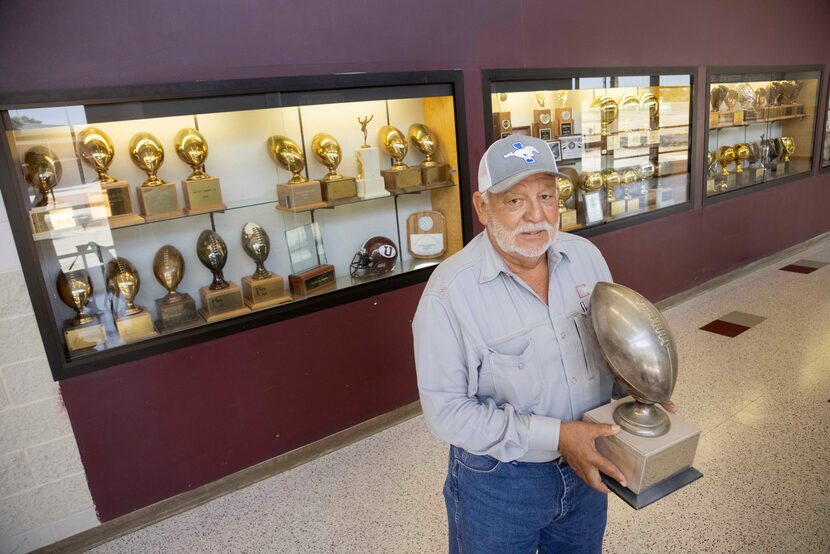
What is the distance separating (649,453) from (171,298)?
2070 millimetres

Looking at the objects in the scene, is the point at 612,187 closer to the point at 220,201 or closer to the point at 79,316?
the point at 220,201

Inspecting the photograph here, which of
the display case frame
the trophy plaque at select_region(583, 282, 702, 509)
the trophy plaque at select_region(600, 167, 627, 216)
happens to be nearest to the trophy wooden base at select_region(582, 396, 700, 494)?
the trophy plaque at select_region(583, 282, 702, 509)

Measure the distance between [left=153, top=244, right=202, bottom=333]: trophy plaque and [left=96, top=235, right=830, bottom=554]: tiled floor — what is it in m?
0.82

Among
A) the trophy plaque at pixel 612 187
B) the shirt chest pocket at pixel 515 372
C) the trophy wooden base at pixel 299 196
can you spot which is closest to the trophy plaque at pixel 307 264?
the trophy wooden base at pixel 299 196

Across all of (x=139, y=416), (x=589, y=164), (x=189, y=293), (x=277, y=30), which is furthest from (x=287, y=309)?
(x=589, y=164)

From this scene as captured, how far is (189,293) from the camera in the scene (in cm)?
253

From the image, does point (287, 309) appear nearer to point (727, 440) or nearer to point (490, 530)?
point (490, 530)

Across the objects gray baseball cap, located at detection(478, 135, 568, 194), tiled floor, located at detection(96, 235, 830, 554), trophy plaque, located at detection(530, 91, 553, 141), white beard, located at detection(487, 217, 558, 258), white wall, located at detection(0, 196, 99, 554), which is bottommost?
tiled floor, located at detection(96, 235, 830, 554)

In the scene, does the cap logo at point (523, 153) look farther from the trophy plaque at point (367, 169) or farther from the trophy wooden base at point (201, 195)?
the trophy plaque at point (367, 169)

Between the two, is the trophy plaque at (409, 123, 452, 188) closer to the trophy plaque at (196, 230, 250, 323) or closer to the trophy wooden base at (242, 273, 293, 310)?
the trophy wooden base at (242, 273, 293, 310)

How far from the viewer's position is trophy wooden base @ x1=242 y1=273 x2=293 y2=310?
2.55 meters

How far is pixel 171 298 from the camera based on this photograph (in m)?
2.43

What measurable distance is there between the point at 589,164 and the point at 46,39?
10.6ft

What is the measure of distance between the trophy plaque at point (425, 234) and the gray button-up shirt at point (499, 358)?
6.42 feet
